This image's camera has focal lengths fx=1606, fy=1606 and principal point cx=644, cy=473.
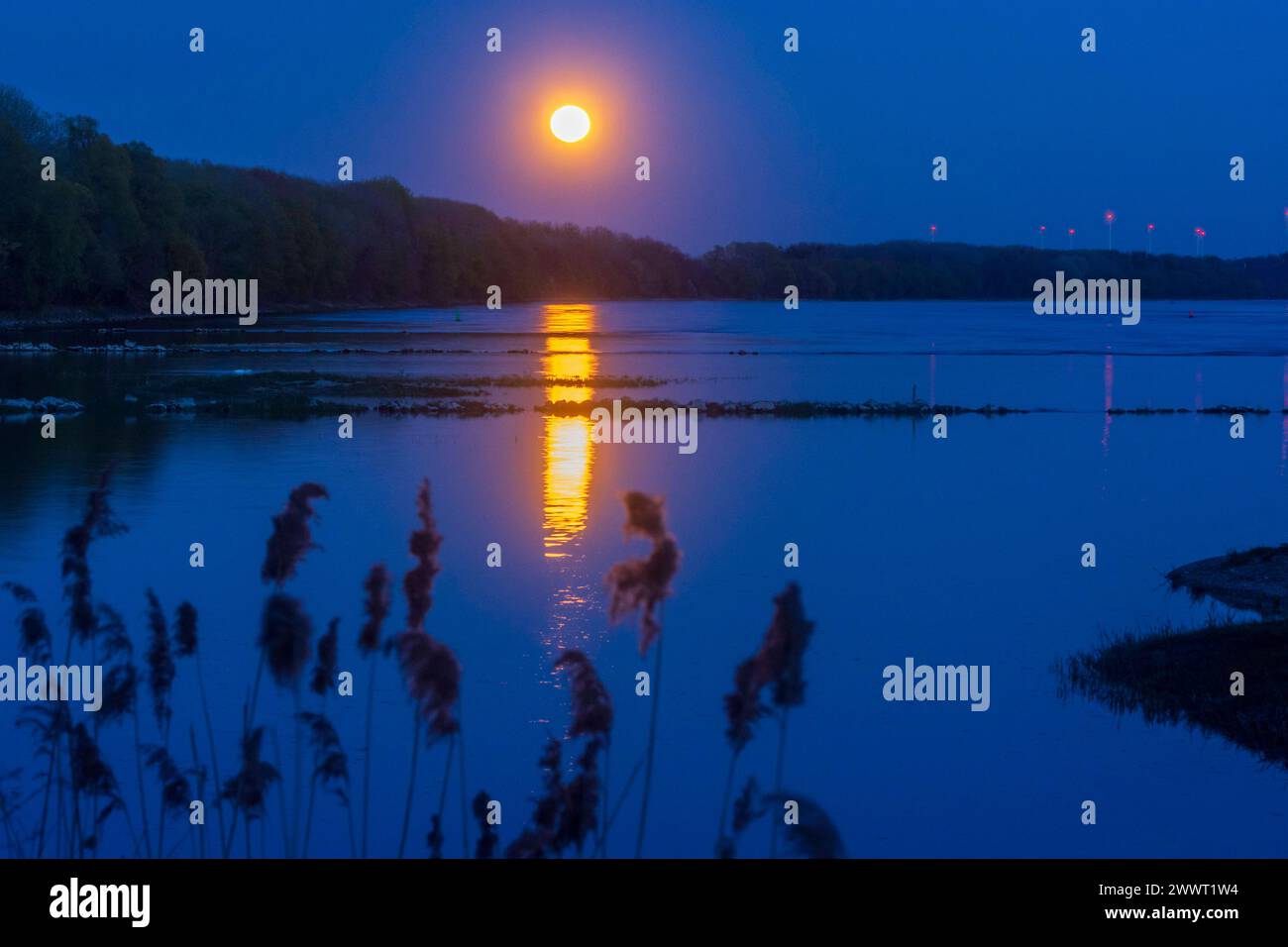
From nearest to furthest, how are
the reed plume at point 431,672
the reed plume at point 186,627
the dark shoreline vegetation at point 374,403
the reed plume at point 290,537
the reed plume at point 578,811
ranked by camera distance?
the reed plume at point 431,672, the reed plume at point 578,811, the reed plume at point 290,537, the reed plume at point 186,627, the dark shoreline vegetation at point 374,403

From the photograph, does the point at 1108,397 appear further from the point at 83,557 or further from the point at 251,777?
the point at 251,777

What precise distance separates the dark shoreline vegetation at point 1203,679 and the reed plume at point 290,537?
21.7ft

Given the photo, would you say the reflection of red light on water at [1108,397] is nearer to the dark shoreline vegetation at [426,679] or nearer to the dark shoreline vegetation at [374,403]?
the dark shoreline vegetation at [374,403]

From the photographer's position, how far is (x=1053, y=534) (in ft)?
62.6

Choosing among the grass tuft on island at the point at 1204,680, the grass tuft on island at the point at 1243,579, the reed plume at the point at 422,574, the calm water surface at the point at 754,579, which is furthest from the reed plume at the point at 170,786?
the grass tuft on island at the point at 1243,579

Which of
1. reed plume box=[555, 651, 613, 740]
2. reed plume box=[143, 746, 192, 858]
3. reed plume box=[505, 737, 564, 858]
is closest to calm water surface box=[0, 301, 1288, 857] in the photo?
reed plume box=[143, 746, 192, 858]

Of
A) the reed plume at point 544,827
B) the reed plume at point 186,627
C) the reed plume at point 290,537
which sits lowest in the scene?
the reed plume at point 544,827

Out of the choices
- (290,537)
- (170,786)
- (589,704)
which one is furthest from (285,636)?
(170,786)

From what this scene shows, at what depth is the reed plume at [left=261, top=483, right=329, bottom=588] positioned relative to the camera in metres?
5.23

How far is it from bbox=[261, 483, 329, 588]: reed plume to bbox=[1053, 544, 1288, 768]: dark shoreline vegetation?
660 cm

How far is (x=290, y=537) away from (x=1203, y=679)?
24.8ft

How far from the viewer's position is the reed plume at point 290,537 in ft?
17.1

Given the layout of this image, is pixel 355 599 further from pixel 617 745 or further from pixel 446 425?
pixel 446 425
